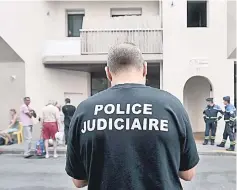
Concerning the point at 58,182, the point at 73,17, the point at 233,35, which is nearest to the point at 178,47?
the point at 233,35

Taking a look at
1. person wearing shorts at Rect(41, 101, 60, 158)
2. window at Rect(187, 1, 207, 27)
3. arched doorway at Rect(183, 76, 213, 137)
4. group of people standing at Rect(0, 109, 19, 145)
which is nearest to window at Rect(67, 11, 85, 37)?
window at Rect(187, 1, 207, 27)

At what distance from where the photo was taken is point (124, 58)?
194cm

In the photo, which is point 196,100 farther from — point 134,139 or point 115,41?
point 134,139

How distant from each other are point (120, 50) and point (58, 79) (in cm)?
1498

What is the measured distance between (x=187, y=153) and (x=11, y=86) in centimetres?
1371

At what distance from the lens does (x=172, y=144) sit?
5.99ft

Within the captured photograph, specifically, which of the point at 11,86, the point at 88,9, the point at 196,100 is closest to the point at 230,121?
the point at 196,100

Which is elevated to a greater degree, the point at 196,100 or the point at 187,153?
the point at 187,153

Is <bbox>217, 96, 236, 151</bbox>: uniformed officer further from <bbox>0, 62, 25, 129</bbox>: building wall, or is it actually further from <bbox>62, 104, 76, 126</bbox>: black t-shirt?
<bbox>0, 62, 25, 129</bbox>: building wall

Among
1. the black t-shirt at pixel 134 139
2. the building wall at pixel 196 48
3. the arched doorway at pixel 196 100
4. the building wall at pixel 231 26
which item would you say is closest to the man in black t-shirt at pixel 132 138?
the black t-shirt at pixel 134 139

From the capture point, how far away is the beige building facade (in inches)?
580

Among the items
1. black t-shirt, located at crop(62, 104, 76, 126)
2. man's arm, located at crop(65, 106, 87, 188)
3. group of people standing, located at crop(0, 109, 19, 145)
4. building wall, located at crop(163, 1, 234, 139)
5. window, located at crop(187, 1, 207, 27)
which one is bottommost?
group of people standing, located at crop(0, 109, 19, 145)

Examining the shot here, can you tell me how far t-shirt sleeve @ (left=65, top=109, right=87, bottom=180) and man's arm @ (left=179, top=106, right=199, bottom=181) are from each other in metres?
0.51

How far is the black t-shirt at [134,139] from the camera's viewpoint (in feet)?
5.96
